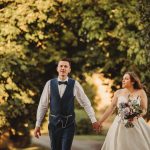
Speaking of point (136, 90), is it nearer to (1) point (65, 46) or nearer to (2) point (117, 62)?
(2) point (117, 62)

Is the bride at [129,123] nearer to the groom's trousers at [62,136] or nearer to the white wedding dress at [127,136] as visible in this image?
the white wedding dress at [127,136]

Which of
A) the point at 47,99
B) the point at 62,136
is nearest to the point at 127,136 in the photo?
the point at 62,136

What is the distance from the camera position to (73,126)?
8273 millimetres

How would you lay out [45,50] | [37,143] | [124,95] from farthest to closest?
[37,143] → [45,50] → [124,95]

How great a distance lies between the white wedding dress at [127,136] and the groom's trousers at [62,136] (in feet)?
3.36

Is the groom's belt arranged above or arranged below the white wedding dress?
above

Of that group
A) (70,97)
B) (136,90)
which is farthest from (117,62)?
(70,97)

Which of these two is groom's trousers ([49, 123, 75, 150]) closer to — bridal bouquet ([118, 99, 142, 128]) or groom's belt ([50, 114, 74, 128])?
groom's belt ([50, 114, 74, 128])

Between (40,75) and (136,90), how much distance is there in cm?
655

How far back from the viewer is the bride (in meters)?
8.91

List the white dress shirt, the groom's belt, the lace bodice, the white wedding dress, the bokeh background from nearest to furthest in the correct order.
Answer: the groom's belt
the white dress shirt
the white wedding dress
the lace bodice
the bokeh background

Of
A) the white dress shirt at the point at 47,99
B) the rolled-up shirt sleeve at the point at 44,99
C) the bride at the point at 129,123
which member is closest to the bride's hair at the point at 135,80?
the bride at the point at 129,123

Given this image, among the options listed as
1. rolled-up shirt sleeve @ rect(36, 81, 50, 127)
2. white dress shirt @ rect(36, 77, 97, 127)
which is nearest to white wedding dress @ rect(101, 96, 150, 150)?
white dress shirt @ rect(36, 77, 97, 127)

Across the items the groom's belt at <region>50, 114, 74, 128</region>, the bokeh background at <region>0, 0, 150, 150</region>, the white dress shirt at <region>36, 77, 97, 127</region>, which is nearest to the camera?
the groom's belt at <region>50, 114, 74, 128</region>
